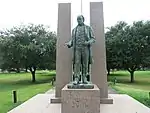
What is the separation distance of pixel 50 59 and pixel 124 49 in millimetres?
7657

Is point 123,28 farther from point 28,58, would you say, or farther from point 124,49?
point 28,58

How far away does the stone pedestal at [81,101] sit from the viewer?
7.39 metres

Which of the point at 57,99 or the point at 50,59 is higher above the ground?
the point at 50,59

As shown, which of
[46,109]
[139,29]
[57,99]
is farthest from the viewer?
[139,29]

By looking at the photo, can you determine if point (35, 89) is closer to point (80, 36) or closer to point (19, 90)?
point (19, 90)

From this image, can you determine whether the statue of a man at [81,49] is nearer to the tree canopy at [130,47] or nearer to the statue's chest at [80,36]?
the statue's chest at [80,36]

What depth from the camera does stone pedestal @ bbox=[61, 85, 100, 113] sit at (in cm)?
739

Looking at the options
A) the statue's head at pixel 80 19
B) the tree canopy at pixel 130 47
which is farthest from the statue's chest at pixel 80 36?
Answer: the tree canopy at pixel 130 47

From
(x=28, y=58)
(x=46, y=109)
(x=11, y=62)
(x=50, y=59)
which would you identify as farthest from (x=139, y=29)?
(x=46, y=109)

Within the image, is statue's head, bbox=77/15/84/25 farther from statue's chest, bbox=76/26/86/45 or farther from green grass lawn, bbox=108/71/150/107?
green grass lawn, bbox=108/71/150/107

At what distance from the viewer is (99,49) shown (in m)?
9.69

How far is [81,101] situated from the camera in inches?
293

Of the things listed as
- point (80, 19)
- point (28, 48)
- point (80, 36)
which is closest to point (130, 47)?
point (28, 48)

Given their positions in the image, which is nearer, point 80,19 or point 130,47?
point 80,19
